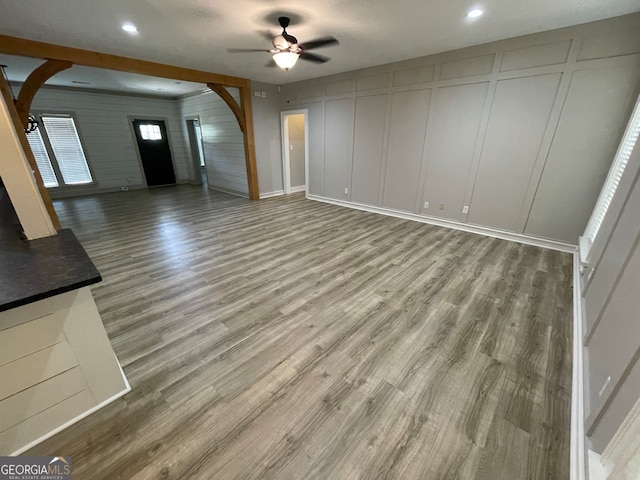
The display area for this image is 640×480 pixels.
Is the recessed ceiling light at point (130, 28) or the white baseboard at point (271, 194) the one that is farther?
the white baseboard at point (271, 194)

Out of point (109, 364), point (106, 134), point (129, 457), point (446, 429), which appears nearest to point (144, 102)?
point (106, 134)

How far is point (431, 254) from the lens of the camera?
3.36 m

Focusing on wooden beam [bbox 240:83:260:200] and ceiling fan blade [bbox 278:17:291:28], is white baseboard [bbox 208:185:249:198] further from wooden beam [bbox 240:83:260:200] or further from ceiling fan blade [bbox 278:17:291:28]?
ceiling fan blade [bbox 278:17:291:28]

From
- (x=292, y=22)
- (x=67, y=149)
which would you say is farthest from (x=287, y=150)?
(x=67, y=149)

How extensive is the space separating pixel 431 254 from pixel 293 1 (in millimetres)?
3236

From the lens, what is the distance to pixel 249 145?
597 centimetres

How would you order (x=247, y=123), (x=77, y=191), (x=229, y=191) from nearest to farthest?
(x=247, y=123) → (x=77, y=191) → (x=229, y=191)

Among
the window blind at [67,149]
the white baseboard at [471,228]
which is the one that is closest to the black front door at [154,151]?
the window blind at [67,149]

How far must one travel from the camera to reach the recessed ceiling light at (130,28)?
290 cm

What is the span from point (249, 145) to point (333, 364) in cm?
559

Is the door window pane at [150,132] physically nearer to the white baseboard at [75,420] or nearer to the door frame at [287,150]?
the door frame at [287,150]

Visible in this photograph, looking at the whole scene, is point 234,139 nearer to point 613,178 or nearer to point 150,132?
point 150,132

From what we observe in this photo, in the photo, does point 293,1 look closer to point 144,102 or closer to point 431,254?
point 431,254

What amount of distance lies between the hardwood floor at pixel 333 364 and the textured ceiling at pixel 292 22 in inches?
106
